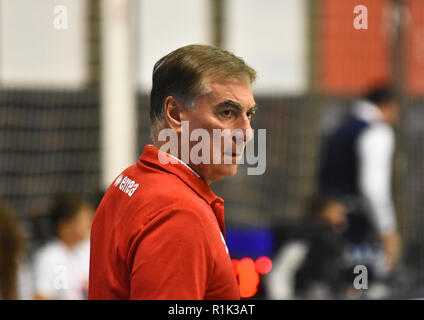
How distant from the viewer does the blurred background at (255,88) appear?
5434 millimetres

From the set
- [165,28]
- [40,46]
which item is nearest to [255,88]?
[165,28]

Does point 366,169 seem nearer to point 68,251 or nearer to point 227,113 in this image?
point 68,251

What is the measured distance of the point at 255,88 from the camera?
21.6 ft

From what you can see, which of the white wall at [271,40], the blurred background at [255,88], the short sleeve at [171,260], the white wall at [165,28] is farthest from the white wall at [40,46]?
the short sleeve at [171,260]

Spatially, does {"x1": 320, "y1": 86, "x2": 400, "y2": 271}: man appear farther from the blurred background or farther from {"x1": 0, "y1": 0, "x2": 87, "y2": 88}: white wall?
{"x1": 0, "y1": 0, "x2": 87, "y2": 88}: white wall

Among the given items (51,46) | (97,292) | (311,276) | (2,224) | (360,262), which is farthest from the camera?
(51,46)

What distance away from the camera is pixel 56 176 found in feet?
20.1

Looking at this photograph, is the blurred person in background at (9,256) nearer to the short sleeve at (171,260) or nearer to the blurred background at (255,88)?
the short sleeve at (171,260)

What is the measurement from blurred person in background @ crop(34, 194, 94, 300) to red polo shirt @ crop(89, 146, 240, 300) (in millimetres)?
2253

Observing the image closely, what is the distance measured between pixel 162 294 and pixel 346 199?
14.3 ft

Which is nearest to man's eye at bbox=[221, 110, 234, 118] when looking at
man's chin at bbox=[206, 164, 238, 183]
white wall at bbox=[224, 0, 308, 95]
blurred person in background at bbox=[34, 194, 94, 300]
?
man's chin at bbox=[206, 164, 238, 183]

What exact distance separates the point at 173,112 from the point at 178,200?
225mm

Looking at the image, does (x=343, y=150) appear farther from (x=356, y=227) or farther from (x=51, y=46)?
(x=51, y=46)

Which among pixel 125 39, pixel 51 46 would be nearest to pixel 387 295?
pixel 125 39
